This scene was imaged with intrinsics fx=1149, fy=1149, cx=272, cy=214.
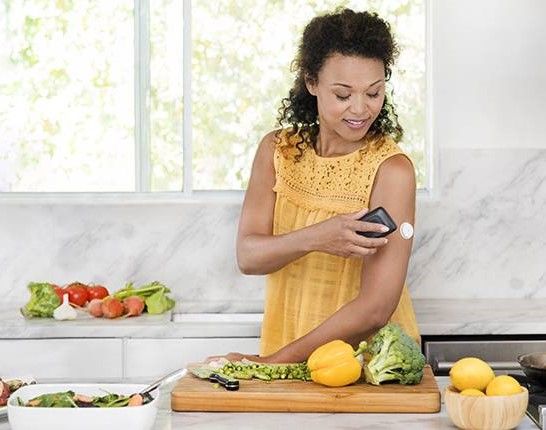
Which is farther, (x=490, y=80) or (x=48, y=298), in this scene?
(x=490, y=80)

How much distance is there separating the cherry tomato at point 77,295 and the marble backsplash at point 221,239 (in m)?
0.28

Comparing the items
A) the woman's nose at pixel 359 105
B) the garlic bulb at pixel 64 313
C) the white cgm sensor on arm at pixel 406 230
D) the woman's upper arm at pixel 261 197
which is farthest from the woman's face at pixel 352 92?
the garlic bulb at pixel 64 313

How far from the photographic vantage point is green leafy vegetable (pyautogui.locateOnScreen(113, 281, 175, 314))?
4.00 m

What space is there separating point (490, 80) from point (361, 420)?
2.32 metres

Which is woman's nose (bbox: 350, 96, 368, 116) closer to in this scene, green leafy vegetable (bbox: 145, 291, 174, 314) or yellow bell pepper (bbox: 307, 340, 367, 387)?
yellow bell pepper (bbox: 307, 340, 367, 387)

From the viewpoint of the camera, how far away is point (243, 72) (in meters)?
4.26

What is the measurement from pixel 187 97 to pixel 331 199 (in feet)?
4.00

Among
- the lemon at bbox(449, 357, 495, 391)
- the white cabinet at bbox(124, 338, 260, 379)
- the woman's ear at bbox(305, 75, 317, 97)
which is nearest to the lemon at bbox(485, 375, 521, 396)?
the lemon at bbox(449, 357, 495, 391)

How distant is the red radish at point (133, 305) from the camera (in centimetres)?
391

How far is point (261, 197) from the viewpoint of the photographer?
3.18 m

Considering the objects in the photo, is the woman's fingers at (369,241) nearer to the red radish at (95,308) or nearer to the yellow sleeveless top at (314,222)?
the yellow sleeveless top at (314,222)

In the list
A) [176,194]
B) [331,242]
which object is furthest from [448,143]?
[331,242]

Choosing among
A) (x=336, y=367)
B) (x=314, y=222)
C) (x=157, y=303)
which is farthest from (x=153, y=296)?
(x=336, y=367)

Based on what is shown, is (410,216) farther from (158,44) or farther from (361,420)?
(158,44)
